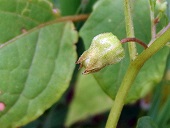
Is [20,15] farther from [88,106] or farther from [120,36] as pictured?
[88,106]

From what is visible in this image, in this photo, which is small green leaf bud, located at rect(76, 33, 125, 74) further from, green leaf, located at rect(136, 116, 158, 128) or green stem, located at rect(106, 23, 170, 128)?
green leaf, located at rect(136, 116, 158, 128)

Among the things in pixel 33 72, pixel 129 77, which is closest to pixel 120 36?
pixel 33 72

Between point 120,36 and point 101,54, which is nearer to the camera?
point 101,54

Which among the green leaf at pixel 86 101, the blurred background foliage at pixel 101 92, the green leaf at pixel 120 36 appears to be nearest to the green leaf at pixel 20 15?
the blurred background foliage at pixel 101 92

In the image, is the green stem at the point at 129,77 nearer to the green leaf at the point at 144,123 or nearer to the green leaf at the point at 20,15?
the green leaf at the point at 144,123

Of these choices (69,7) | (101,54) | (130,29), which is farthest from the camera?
(69,7)

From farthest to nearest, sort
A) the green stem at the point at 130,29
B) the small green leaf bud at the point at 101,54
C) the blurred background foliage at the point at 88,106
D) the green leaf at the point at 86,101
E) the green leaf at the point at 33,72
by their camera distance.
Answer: the green leaf at the point at 86,101, the blurred background foliage at the point at 88,106, the green leaf at the point at 33,72, the green stem at the point at 130,29, the small green leaf bud at the point at 101,54
